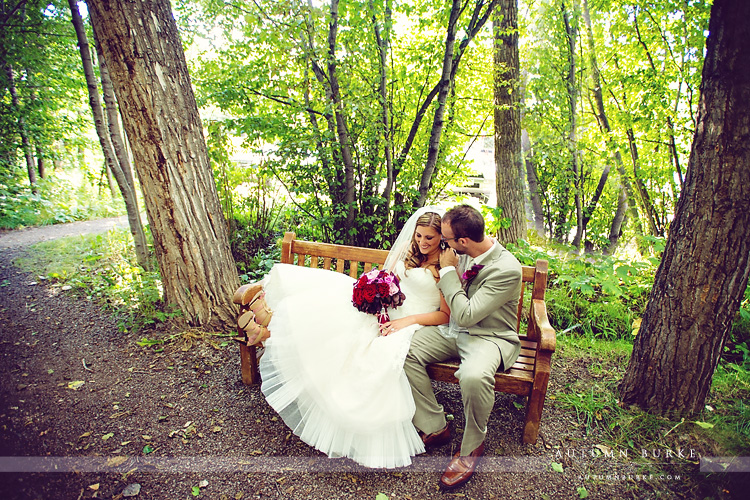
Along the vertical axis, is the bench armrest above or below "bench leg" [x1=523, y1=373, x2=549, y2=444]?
above

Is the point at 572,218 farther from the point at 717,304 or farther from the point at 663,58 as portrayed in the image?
the point at 717,304

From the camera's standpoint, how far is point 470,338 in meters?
2.68

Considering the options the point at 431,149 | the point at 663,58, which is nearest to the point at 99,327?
the point at 431,149

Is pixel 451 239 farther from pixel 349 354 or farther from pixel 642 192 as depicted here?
pixel 642 192

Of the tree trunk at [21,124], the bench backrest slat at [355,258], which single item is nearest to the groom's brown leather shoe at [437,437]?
the bench backrest slat at [355,258]

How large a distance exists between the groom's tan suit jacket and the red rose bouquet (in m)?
0.35

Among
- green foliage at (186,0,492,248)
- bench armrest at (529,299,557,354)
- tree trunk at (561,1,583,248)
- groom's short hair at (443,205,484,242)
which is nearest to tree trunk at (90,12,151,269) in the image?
green foliage at (186,0,492,248)

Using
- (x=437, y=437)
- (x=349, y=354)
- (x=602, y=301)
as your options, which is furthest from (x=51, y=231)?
(x=602, y=301)

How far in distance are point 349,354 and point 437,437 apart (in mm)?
857

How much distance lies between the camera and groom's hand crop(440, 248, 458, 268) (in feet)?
9.05

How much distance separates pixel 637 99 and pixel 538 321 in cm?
506

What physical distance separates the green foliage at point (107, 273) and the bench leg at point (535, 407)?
3533 mm

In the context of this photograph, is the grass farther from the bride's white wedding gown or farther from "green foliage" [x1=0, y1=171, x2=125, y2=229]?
"green foliage" [x1=0, y1=171, x2=125, y2=229]

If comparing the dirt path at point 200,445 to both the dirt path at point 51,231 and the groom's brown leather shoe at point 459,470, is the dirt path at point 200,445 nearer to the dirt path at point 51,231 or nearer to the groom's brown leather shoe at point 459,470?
the groom's brown leather shoe at point 459,470
